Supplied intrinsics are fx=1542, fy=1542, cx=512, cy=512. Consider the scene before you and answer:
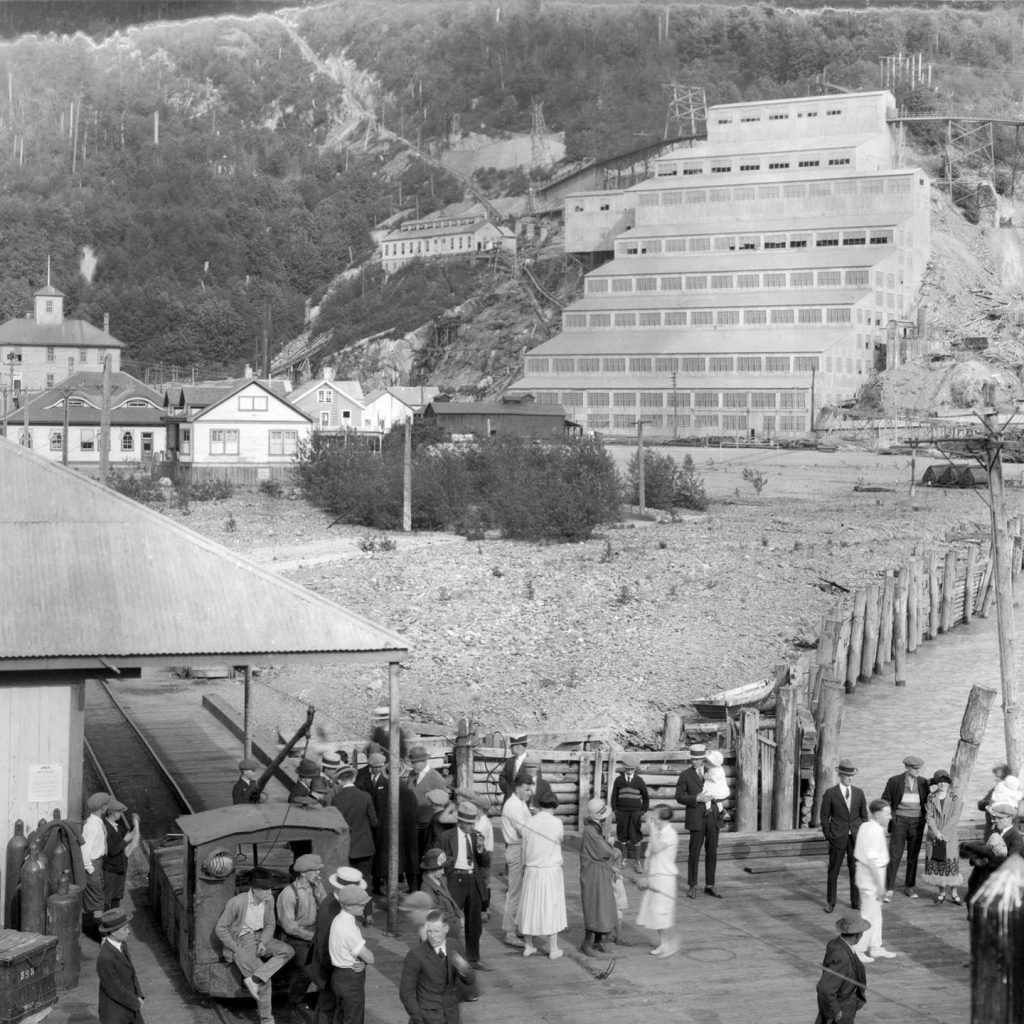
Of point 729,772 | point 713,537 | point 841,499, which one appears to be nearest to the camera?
point 729,772

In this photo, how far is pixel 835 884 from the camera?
52.5 feet

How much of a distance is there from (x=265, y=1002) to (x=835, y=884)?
6483 mm

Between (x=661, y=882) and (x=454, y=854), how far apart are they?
6.35 feet

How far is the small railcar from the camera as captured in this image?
12.8m

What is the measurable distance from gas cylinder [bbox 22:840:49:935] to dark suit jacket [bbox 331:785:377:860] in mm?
2931

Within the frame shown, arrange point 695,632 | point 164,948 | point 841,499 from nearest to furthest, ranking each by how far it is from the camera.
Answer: point 164,948 < point 695,632 < point 841,499

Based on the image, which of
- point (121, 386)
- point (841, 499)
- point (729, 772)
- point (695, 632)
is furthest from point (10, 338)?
point (729, 772)

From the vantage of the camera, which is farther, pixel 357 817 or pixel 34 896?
pixel 357 817

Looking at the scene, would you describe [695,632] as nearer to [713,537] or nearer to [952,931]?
[713,537]

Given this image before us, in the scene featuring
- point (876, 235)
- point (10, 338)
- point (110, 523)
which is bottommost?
point (110, 523)

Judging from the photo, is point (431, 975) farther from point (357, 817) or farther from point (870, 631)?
point (870, 631)

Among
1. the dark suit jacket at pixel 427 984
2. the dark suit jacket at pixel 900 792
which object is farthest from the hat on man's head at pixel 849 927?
the dark suit jacket at pixel 900 792

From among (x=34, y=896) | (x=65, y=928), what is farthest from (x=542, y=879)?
(x=34, y=896)

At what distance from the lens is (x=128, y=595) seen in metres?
14.7
